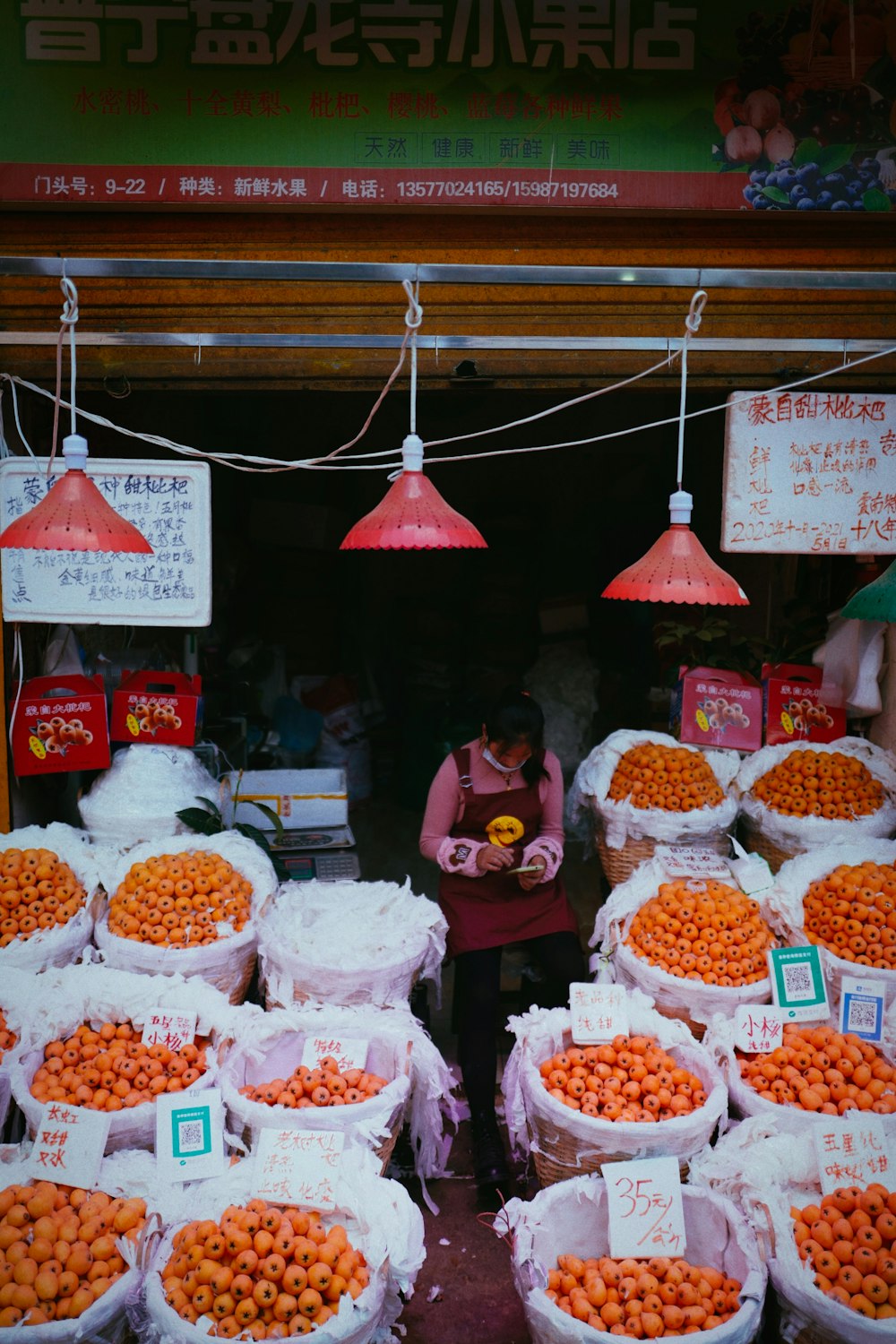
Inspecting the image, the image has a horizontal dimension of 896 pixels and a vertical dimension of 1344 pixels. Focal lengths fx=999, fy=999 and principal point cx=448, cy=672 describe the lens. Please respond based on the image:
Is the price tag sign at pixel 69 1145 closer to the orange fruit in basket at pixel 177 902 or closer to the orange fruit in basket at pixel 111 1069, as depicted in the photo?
the orange fruit in basket at pixel 111 1069

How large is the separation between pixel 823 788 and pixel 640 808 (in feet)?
2.61

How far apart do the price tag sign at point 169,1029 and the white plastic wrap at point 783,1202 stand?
5.50ft

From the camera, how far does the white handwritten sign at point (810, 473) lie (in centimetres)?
406

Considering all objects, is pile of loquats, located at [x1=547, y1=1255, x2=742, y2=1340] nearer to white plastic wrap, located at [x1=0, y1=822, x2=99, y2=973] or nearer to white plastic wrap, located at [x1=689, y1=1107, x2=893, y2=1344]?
white plastic wrap, located at [x1=689, y1=1107, x2=893, y2=1344]

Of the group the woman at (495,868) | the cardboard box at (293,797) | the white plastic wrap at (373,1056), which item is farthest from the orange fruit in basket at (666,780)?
the white plastic wrap at (373,1056)

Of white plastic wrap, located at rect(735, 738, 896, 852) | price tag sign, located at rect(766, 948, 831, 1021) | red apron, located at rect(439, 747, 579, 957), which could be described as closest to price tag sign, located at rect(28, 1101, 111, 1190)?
red apron, located at rect(439, 747, 579, 957)

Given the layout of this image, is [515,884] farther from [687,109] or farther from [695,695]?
[687,109]

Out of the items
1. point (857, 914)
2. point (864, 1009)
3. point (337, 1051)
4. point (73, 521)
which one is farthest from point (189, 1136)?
point (857, 914)

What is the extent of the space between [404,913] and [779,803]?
1745 mm

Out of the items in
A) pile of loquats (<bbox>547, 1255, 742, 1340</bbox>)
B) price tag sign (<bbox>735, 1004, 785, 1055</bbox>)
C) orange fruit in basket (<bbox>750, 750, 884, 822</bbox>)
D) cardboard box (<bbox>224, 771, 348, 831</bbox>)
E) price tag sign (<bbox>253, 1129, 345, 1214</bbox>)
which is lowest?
pile of loquats (<bbox>547, 1255, 742, 1340</bbox>)

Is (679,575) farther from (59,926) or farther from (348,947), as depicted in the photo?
(59,926)

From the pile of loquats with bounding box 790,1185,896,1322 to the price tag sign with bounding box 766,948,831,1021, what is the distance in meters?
0.76

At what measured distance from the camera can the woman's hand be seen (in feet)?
13.6

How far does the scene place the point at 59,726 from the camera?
14.1ft
